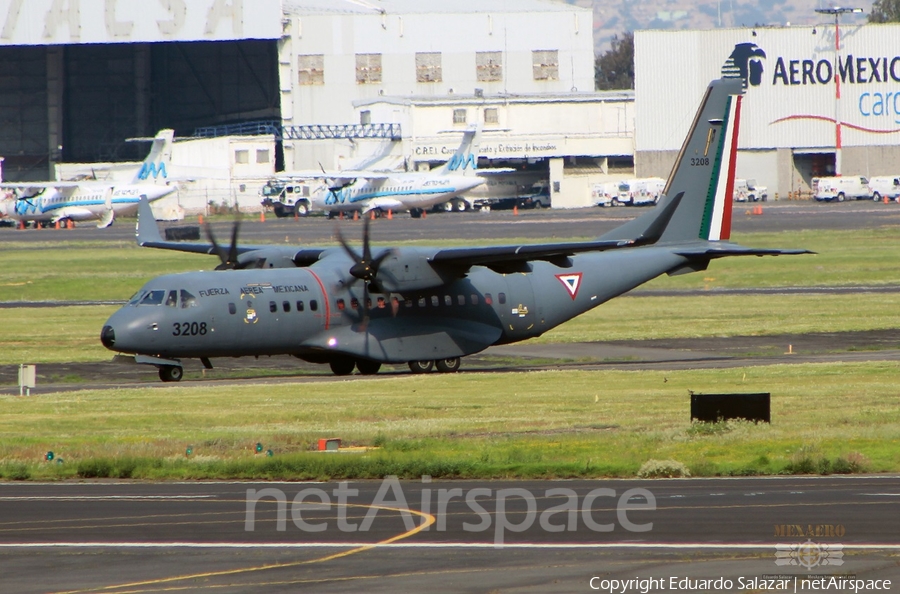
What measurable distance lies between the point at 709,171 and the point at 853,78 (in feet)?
312

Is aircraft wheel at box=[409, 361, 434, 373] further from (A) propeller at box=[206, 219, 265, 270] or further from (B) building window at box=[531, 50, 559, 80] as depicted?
(B) building window at box=[531, 50, 559, 80]

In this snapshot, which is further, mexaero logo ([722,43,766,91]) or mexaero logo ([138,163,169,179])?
mexaero logo ([722,43,766,91])

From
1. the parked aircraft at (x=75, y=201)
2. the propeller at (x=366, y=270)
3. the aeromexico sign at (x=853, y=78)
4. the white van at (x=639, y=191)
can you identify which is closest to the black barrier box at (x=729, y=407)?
the propeller at (x=366, y=270)

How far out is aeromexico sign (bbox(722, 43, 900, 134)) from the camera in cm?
12581

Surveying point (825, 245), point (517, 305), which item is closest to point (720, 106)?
point (517, 305)

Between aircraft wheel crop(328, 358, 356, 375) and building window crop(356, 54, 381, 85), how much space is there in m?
98.7

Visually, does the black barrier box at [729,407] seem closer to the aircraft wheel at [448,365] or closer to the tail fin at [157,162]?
the aircraft wheel at [448,365]

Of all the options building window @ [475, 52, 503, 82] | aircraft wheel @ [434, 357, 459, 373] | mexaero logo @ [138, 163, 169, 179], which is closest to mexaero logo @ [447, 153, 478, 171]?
building window @ [475, 52, 503, 82]

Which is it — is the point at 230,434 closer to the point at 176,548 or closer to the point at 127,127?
the point at 176,548

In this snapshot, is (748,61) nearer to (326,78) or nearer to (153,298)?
(326,78)

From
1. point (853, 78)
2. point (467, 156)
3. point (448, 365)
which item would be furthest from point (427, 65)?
point (448, 365)

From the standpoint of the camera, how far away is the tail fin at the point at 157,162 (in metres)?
113

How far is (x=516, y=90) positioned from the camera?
135125 mm

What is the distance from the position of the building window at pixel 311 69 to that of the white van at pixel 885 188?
178ft
